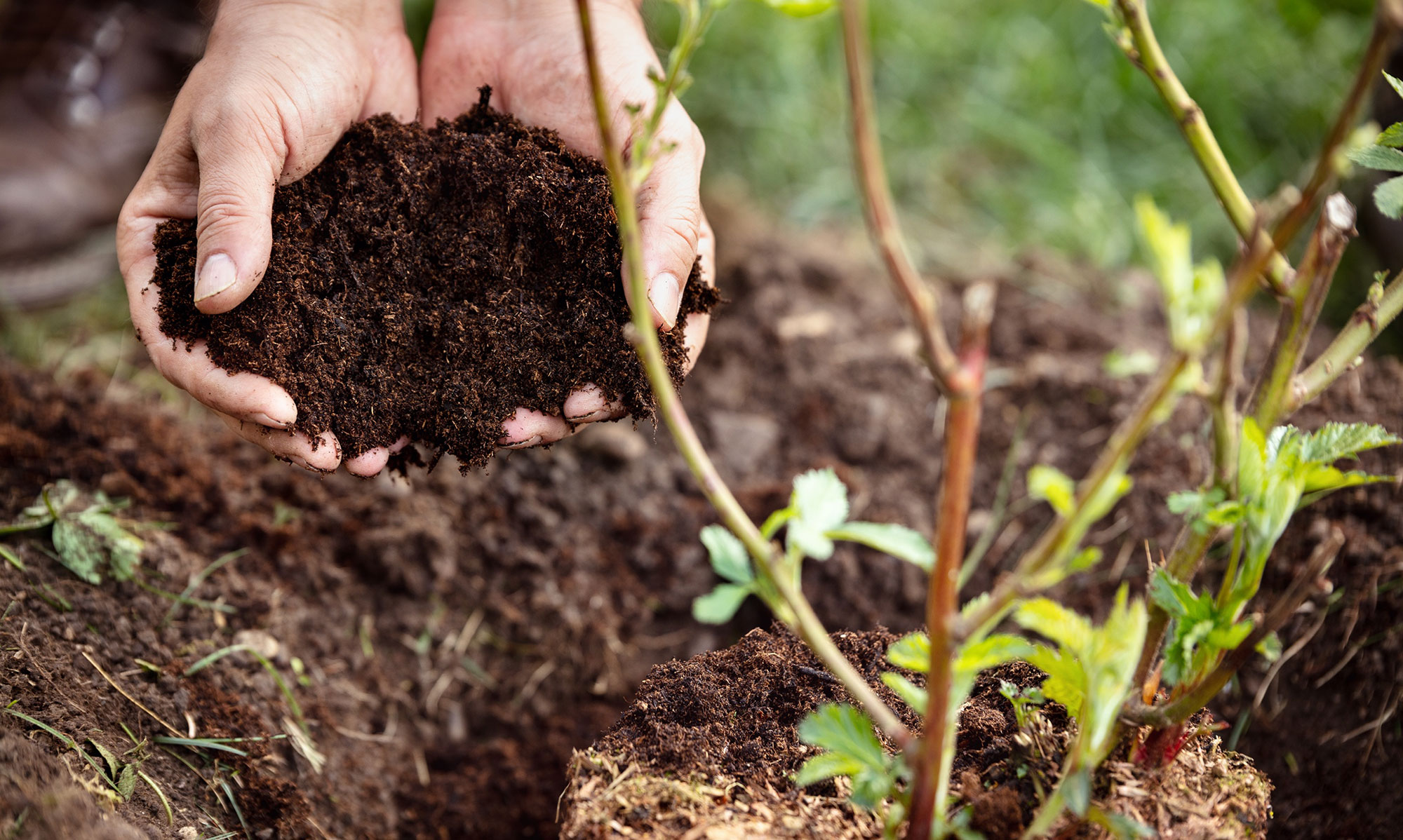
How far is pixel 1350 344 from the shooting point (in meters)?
1.23

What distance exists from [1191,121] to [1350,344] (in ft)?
1.23

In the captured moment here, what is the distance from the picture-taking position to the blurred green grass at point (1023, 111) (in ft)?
11.3

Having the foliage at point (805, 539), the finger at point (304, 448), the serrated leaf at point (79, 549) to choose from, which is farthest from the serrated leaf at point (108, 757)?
the foliage at point (805, 539)

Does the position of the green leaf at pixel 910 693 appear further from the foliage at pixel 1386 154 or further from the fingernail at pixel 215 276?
the fingernail at pixel 215 276

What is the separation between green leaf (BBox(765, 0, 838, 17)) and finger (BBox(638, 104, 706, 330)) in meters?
0.55

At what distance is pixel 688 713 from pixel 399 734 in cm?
87

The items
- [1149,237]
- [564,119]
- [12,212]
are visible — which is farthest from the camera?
[12,212]

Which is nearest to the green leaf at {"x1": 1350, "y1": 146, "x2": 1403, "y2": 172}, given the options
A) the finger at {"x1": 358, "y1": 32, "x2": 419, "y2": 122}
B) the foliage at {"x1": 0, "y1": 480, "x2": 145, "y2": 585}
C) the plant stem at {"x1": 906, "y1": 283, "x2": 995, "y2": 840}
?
the plant stem at {"x1": 906, "y1": 283, "x2": 995, "y2": 840}

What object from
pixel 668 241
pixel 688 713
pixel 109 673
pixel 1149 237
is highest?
pixel 1149 237

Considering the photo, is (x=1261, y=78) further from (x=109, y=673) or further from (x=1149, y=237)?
(x=109, y=673)

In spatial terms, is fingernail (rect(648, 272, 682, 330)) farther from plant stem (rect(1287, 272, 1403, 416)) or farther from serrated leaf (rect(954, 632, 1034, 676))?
plant stem (rect(1287, 272, 1403, 416))

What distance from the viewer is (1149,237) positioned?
834 mm

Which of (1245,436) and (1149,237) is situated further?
(1245,436)

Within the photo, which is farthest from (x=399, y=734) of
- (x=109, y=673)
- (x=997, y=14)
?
(x=997, y=14)
